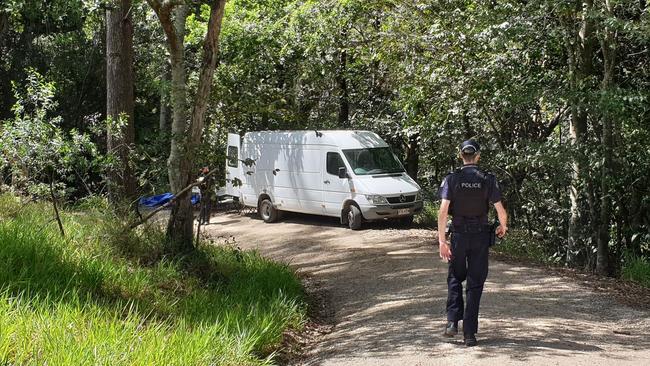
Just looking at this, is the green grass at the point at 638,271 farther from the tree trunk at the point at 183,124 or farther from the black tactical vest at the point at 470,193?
the tree trunk at the point at 183,124

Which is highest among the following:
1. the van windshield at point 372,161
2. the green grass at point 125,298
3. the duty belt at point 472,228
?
the van windshield at point 372,161

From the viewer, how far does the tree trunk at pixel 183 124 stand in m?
9.66

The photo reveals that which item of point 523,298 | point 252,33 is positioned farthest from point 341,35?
point 523,298

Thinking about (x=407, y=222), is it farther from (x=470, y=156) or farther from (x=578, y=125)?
(x=470, y=156)

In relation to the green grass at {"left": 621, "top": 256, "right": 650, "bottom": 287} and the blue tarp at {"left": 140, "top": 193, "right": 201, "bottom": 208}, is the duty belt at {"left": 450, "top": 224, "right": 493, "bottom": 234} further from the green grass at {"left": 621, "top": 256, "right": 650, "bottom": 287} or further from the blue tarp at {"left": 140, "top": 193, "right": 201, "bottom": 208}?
the green grass at {"left": 621, "top": 256, "right": 650, "bottom": 287}

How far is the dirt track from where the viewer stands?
6.07 meters

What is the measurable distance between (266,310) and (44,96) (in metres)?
5.04

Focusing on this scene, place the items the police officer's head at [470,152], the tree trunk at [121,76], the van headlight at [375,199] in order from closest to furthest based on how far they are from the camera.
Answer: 1. the police officer's head at [470,152]
2. the tree trunk at [121,76]
3. the van headlight at [375,199]

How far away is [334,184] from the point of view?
1783cm

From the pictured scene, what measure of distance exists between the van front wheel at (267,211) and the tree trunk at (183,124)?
395 inches

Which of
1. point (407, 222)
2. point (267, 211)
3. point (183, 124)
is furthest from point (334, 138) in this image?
point (183, 124)

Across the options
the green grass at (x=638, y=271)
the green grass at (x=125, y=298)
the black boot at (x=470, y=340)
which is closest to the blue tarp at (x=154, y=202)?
the green grass at (x=125, y=298)

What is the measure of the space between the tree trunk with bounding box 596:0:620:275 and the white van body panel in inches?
218

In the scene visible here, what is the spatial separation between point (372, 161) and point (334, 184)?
3.71ft
